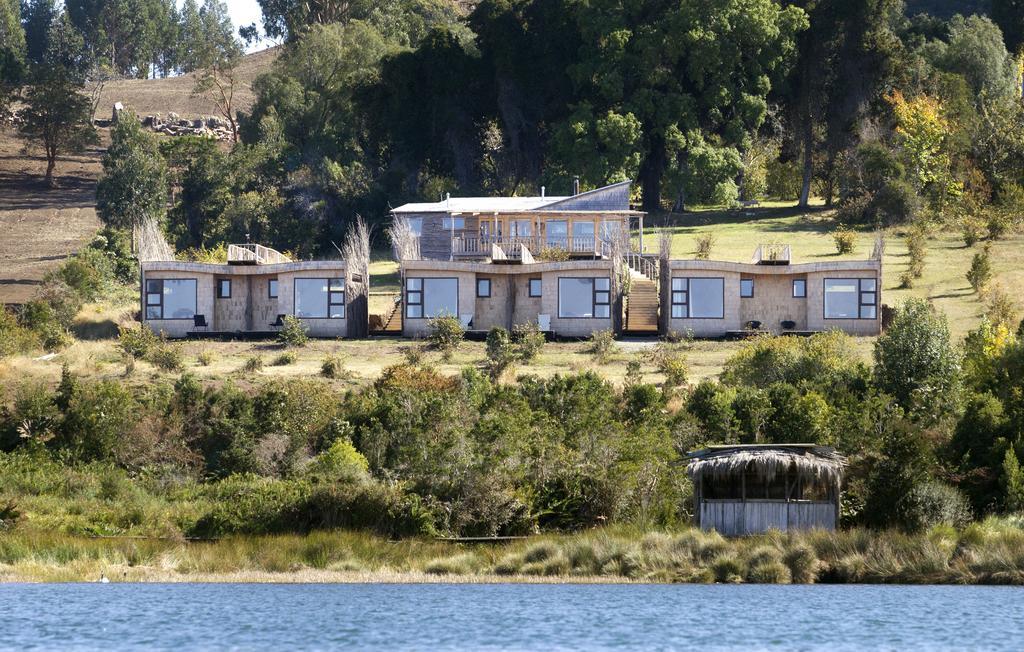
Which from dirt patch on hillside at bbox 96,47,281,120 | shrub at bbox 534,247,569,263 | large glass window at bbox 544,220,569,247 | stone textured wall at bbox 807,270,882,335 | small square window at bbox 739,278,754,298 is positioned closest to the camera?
stone textured wall at bbox 807,270,882,335

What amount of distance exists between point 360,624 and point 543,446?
12102 mm

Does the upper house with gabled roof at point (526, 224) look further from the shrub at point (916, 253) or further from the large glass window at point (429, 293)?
the shrub at point (916, 253)

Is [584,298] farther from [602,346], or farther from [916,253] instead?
[916,253]

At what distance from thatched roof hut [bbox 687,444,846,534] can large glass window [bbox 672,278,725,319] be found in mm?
21877

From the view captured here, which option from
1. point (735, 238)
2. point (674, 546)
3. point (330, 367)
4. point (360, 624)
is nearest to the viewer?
point (360, 624)

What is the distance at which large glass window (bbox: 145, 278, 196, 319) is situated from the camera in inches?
2372

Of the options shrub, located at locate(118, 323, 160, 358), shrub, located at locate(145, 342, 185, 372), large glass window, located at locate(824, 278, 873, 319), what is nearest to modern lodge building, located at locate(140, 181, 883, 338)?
large glass window, located at locate(824, 278, 873, 319)

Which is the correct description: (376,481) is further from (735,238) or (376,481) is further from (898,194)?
(898,194)

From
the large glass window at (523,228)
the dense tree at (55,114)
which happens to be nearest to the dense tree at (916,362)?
the large glass window at (523,228)

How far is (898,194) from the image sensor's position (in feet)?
249

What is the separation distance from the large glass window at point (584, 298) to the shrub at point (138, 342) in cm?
1302

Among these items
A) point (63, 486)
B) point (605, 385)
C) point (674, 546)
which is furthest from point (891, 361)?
point (63, 486)

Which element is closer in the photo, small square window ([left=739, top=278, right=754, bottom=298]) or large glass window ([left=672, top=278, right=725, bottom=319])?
large glass window ([left=672, top=278, right=725, bottom=319])

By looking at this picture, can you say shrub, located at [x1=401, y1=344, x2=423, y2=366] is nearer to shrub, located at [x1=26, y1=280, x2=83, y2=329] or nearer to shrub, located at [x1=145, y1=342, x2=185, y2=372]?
shrub, located at [x1=145, y1=342, x2=185, y2=372]
